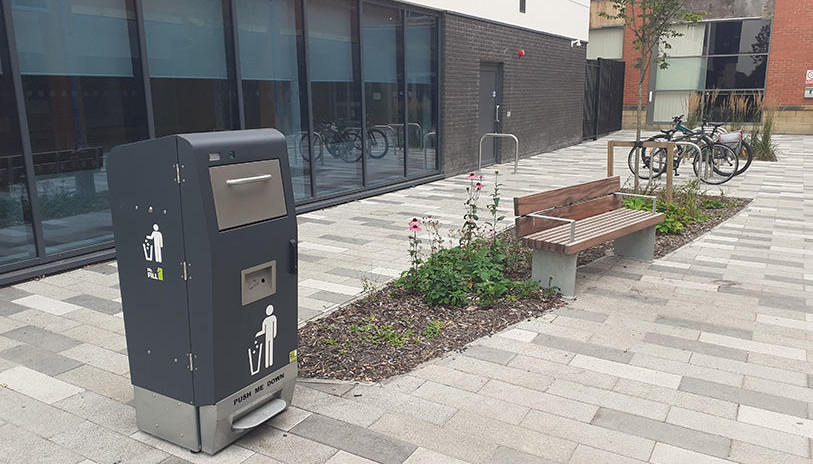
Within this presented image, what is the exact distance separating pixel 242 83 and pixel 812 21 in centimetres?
2328

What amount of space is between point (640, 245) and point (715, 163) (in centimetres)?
730

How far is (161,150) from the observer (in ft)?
9.15

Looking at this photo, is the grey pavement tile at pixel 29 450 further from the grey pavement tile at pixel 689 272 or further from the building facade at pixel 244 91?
the grey pavement tile at pixel 689 272

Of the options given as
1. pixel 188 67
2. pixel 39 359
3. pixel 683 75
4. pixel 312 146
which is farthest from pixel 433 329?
pixel 683 75

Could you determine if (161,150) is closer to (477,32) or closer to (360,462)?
(360,462)

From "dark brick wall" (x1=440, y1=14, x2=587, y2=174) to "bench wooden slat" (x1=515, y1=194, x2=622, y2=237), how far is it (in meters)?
6.01

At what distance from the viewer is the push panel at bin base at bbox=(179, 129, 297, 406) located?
2744 millimetres

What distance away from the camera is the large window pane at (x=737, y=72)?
24.2 metres

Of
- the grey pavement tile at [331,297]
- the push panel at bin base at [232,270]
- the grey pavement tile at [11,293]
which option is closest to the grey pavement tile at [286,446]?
the push panel at bin base at [232,270]

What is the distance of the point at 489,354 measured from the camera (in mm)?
4176

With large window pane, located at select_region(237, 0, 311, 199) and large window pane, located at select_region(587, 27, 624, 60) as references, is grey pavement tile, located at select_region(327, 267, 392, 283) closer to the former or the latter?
large window pane, located at select_region(237, 0, 311, 199)

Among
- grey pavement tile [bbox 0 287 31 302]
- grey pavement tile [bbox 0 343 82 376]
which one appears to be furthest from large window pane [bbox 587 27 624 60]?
grey pavement tile [bbox 0 343 82 376]

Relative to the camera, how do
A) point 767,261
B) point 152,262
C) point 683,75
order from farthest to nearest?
point 683,75
point 767,261
point 152,262

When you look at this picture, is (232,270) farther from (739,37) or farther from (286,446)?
(739,37)
